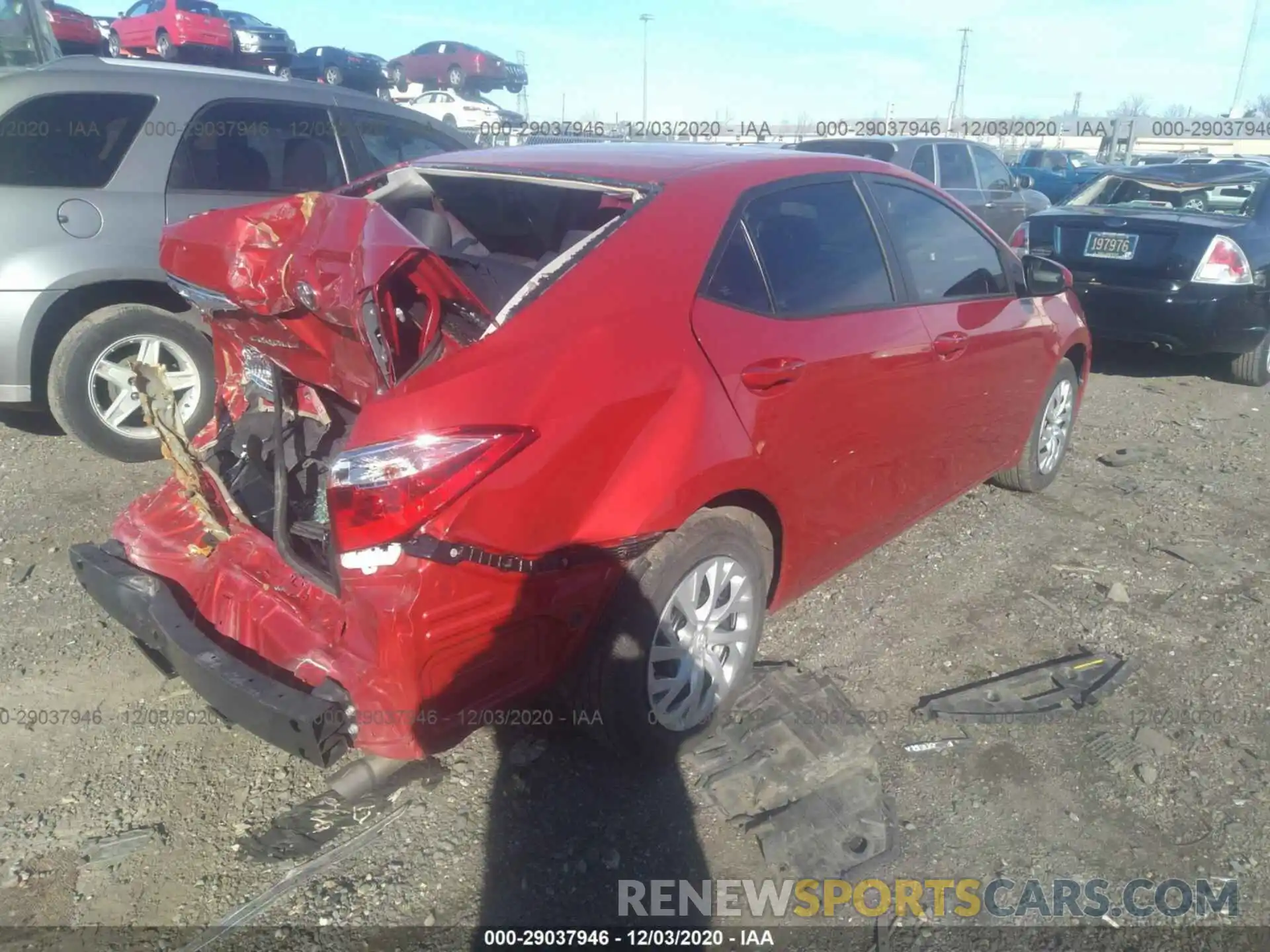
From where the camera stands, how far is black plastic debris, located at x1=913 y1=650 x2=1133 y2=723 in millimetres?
3162

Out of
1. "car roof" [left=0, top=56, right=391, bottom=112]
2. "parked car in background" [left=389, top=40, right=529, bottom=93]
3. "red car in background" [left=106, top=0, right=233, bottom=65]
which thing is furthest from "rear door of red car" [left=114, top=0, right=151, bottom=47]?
"car roof" [left=0, top=56, right=391, bottom=112]

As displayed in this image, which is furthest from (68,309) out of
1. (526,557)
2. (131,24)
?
(131,24)

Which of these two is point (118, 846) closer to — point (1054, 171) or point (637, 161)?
point (637, 161)

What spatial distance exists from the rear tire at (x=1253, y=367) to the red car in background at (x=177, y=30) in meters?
19.7

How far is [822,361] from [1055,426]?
97.2 inches

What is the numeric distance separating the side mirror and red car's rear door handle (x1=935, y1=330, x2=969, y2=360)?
0.74 meters

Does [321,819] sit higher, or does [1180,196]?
[1180,196]

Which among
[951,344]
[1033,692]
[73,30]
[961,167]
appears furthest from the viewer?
[73,30]

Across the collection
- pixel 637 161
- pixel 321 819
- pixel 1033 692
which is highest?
pixel 637 161

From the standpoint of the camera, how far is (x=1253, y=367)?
283 inches

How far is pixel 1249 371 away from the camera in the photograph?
721 cm

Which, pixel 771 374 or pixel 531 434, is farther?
pixel 771 374

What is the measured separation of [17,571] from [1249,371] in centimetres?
793

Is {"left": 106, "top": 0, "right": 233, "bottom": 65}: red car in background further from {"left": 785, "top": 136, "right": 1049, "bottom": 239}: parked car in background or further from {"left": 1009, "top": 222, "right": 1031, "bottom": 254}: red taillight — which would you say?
{"left": 1009, "top": 222, "right": 1031, "bottom": 254}: red taillight
